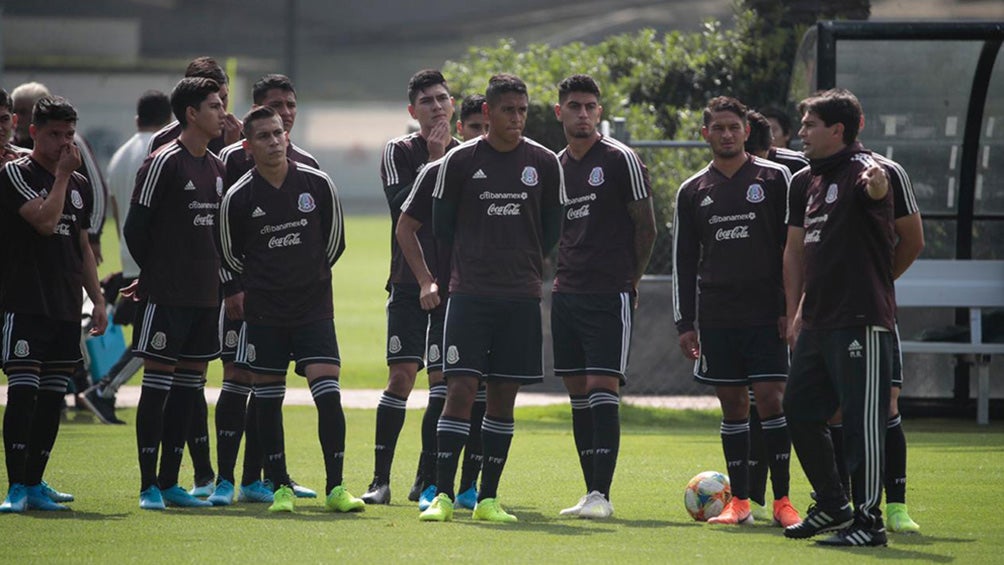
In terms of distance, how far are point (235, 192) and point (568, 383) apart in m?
2.18

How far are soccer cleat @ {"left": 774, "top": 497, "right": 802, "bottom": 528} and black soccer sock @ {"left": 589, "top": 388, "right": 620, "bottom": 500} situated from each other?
35.9 inches

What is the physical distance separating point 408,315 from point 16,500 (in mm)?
2472

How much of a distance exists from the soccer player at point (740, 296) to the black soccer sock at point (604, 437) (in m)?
0.52

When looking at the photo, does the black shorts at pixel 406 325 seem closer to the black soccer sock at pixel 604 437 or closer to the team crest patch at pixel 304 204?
the team crest patch at pixel 304 204

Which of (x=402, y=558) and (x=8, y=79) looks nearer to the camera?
(x=402, y=558)

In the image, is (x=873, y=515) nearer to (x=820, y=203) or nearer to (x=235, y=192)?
(x=820, y=203)

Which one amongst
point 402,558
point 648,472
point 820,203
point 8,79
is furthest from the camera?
point 8,79

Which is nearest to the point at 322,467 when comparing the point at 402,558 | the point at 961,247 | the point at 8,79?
the point at 402,558

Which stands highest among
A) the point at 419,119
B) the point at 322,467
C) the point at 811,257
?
the point at 419,119

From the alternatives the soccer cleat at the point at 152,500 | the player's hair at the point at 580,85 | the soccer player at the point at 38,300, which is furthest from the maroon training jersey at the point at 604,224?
the soccer player at the point at 38,300

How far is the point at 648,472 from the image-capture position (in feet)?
36.6

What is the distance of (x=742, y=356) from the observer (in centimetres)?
904

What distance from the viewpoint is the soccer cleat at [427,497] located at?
9336 mm

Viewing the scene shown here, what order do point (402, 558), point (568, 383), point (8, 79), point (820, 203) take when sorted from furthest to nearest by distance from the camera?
point (8, 79) → point (568, 383) → point (820, 203) → point (402, 558)
